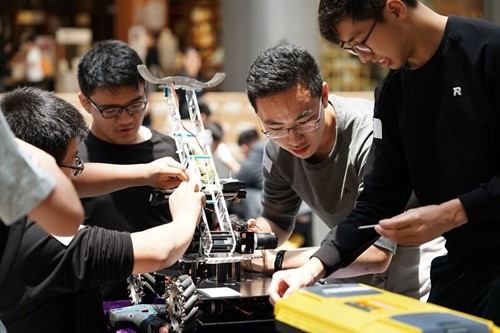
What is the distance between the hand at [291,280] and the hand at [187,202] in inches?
11.2

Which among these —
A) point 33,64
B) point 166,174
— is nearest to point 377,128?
point 166,174

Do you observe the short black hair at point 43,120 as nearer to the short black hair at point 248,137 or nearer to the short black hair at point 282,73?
the short black hair at point 282,73

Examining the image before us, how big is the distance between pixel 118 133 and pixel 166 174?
572 millimetres

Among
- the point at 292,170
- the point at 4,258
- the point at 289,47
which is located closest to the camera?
the point at 4,258

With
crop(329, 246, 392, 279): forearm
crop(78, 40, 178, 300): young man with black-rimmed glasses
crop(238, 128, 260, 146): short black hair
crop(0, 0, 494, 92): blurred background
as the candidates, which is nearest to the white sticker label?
crop(78, 40, 178, 300): young man with black-rimmed glasses

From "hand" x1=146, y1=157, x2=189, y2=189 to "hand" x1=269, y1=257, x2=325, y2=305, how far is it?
0.53 m

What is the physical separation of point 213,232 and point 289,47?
70 centimetres

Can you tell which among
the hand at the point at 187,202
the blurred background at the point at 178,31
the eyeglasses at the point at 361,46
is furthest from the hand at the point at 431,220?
the blurred background at the point at 178,31

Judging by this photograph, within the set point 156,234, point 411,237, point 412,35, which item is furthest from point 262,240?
point 412,35

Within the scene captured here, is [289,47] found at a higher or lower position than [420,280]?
higher

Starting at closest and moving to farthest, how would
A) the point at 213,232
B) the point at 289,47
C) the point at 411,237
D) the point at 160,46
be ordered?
the point at 411,237 < the point at 213,232 < the point at 289,47 < the point at 160,46

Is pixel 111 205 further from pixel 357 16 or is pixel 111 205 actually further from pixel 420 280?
pixel 357 16

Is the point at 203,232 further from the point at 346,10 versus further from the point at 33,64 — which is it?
the point at 33,64

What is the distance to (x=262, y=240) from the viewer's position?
8.66ft
